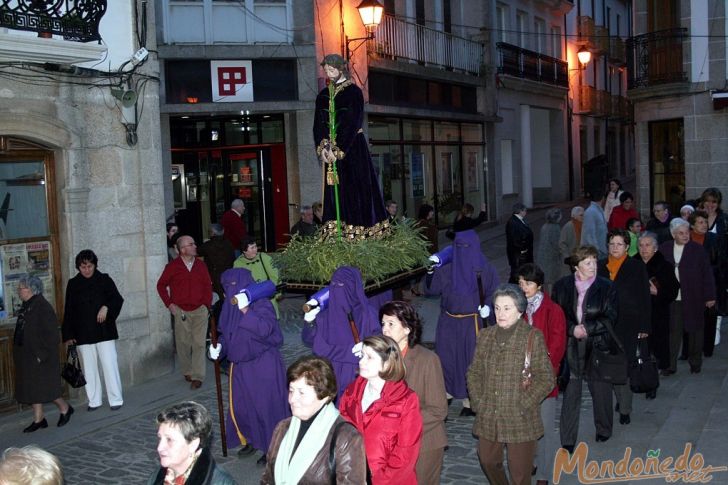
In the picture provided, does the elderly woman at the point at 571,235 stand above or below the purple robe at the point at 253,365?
above

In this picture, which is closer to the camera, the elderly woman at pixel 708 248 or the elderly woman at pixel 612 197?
the elderly woman at pixel 708 248

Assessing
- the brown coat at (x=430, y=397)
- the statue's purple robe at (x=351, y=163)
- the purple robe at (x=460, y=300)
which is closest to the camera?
the brown coat at (x=430, y=397)

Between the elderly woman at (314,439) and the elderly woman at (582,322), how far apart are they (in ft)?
11.8

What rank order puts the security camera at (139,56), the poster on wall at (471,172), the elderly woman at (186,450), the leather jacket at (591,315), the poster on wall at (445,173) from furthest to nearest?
the poster on wall at (471,172), the poster on wall at (445,173), the security camera at (139,56), the leather jacket at (591,315), the elderly woman at (186,450)

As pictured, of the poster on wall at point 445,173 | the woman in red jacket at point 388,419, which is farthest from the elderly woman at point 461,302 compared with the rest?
the poster on wall at point 445,173

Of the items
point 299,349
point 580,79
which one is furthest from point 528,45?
point 299,349

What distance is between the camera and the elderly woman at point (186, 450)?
4102 mm

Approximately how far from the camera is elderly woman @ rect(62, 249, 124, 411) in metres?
10.3

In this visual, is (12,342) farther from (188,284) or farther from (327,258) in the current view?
(327,258)

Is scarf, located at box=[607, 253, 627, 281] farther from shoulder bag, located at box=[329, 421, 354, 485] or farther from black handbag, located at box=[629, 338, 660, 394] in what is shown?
shoulder bag, located at box=[329, 421, 354, 485]

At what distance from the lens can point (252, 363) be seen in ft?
27.2

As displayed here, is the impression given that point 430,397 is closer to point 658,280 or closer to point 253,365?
point 253,365

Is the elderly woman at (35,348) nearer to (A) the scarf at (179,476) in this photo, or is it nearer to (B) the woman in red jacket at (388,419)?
(B) the woman in red jacket at (388,419)

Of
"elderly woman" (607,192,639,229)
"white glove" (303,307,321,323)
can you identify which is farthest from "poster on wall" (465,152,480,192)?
"white glove" (303,307,321,323)
